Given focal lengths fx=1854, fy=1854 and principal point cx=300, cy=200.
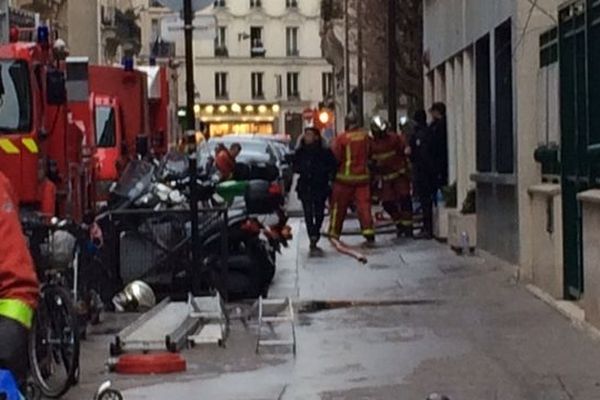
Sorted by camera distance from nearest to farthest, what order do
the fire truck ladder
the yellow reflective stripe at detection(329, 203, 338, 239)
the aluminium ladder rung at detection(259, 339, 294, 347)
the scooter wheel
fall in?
1. the scooter wheel
2. the fire truck ladder
3. the aluminium ladder rung at detection(259, 339, 294, 347)
4. the yellow reflective stripe at detection(329, 203, 338, 239)

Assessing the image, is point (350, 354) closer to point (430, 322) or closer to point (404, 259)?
point (430, 322)

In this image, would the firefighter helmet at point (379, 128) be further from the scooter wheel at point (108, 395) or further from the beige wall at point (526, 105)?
the scooter wheel at point (108, 395)

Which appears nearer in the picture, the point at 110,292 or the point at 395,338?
the point at 395,338

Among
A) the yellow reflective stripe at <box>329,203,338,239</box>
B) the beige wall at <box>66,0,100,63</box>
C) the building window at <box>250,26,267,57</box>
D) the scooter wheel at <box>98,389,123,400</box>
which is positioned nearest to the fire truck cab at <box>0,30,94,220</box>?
the yellow reflective stripe at <box>329,203,338,239</box>

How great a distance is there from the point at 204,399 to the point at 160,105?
23.7 m

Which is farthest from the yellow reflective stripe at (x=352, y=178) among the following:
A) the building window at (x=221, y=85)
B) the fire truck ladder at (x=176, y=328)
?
the building window at (x=221, y=85)

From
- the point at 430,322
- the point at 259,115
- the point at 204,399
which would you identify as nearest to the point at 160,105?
the point at 430,322

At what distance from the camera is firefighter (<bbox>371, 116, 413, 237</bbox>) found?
26016mm

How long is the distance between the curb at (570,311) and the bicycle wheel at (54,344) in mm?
3959

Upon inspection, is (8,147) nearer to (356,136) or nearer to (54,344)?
(54,344)

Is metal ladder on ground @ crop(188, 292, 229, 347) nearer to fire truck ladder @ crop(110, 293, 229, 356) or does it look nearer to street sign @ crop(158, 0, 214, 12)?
fire truck ladder @ crop(110, 293, 229, 356)

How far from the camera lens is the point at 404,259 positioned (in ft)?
73.5

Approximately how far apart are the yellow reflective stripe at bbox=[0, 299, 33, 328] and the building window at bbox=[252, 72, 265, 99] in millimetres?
109168

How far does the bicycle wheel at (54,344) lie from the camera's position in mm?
11672
